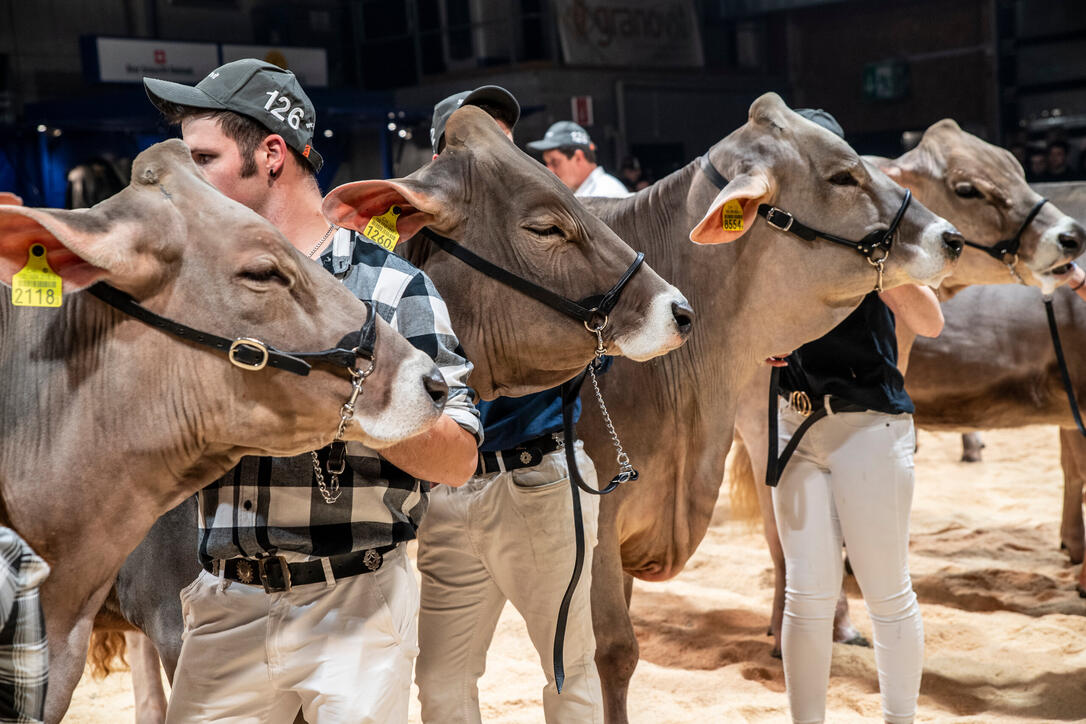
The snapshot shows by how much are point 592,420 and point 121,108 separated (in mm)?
12238

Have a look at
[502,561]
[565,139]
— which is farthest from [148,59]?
[502,561]

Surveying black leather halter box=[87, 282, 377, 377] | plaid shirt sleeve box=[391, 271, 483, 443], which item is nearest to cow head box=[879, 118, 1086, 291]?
plaid shirt sleeve box=[391, 271, 483, 443]

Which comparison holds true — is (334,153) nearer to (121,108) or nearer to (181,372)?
(121,108)

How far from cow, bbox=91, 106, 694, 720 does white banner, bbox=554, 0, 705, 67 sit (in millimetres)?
16083

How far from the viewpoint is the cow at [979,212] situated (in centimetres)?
393

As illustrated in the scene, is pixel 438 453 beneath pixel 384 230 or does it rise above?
beneath

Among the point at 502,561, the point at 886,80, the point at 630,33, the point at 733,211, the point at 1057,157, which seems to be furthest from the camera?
the point at 886,80

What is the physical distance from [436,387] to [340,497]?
1.26 ft

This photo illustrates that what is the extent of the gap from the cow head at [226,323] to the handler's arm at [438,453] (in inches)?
6.1

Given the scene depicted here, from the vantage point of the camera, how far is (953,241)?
9.55ft

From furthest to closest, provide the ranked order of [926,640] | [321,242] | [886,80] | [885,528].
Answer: [886,80] < [926,640] < [885,528] < [321,242]

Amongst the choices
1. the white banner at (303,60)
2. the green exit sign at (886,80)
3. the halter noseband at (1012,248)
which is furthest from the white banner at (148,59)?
the halter noseband at (1012,248)

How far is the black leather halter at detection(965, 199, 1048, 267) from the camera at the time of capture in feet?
13.1

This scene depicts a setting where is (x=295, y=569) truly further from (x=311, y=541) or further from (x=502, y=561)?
(x=502, y=561)
